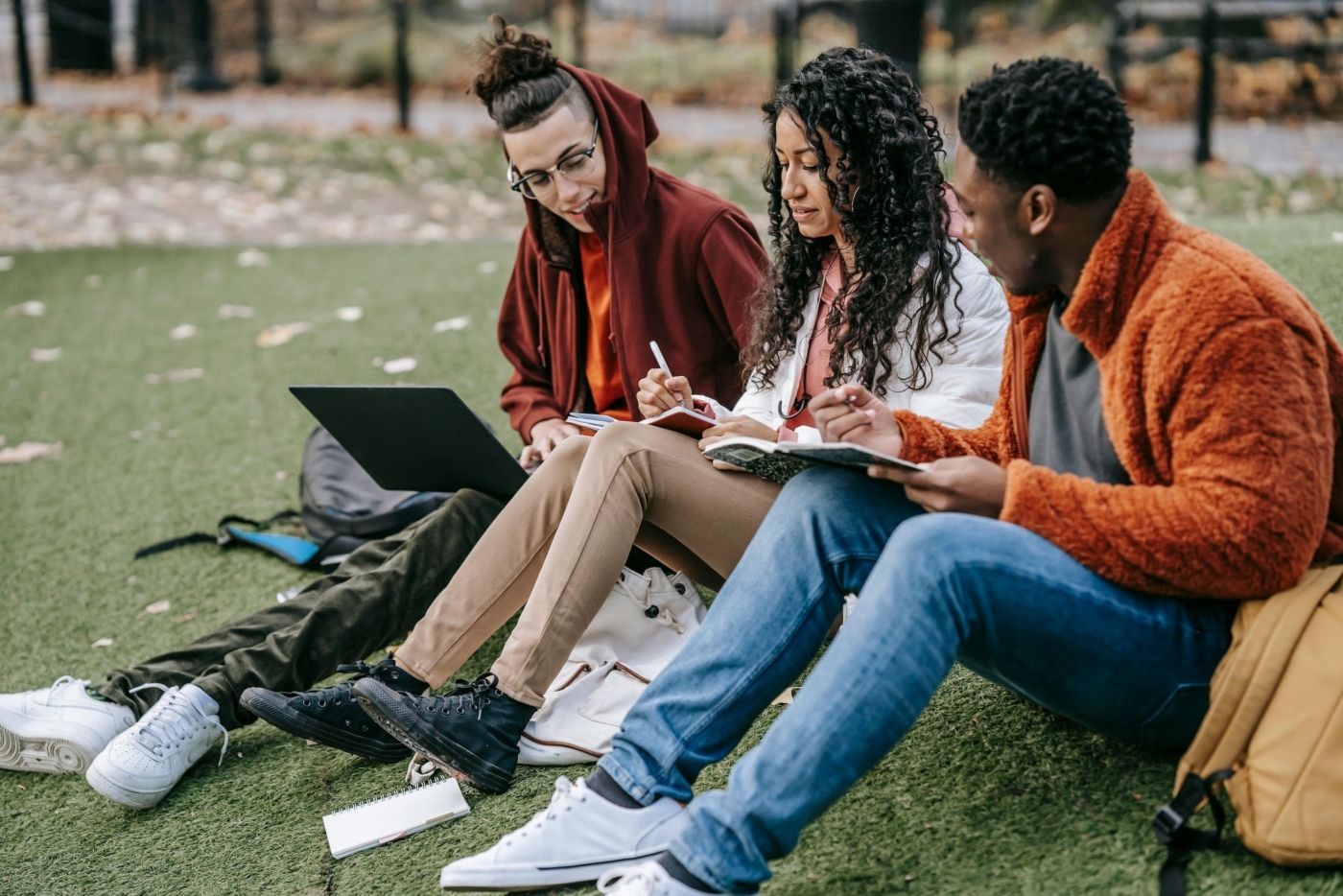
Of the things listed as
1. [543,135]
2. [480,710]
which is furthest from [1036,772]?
[543,135]

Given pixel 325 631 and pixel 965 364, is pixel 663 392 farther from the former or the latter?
pixel 325 631

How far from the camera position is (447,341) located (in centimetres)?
567

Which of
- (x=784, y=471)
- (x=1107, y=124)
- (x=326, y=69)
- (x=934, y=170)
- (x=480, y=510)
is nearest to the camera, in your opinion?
(x=1107, y=124)

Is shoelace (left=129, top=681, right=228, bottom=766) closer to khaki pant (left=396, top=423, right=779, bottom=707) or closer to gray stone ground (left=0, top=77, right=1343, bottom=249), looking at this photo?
khaki pant (left=396, top=423, right=779, bottom=707)

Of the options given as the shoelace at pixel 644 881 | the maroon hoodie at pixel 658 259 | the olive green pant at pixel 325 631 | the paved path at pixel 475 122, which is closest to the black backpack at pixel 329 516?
the olive green pant at pixel 325 631

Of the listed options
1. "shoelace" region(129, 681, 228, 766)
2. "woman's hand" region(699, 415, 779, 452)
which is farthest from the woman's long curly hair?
"shoelace" region(129, 681, 228, 766)

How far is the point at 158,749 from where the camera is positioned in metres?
2.81

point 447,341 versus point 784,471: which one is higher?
point 784,471

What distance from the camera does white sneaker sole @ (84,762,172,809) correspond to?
275 centimetres

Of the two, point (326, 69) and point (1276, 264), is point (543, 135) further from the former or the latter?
point (326, 69)

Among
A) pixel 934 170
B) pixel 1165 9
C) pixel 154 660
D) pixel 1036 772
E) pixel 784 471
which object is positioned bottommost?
pixel 154 660

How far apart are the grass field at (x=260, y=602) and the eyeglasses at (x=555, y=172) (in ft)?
3.81

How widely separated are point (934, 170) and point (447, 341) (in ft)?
10.6

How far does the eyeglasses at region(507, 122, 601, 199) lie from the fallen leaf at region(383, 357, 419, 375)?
2.34 meters
